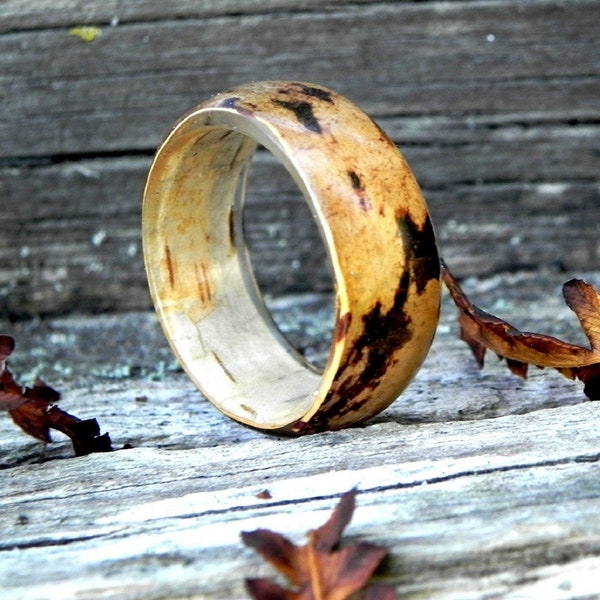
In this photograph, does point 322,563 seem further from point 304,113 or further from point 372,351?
point 304,113

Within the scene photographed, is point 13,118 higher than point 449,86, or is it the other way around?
point 13,118

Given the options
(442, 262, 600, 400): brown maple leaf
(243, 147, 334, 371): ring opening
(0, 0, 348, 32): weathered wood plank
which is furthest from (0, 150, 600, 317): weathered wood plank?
(442, 262, 600, 400): brown maple leaf

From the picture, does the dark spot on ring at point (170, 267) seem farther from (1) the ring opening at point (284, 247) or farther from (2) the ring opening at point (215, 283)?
(1) the ring opening at point (284, 247)

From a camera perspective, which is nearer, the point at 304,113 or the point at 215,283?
the point at 304,113

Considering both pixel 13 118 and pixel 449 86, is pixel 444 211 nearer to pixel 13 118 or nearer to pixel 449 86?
pixel 449 86

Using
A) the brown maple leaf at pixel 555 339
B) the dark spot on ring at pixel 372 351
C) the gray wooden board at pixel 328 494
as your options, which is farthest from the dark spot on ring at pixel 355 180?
the gray wooden board at pixel 328 494

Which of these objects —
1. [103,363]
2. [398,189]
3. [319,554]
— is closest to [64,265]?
[103,363]

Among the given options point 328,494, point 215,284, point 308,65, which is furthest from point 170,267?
point 308,65
